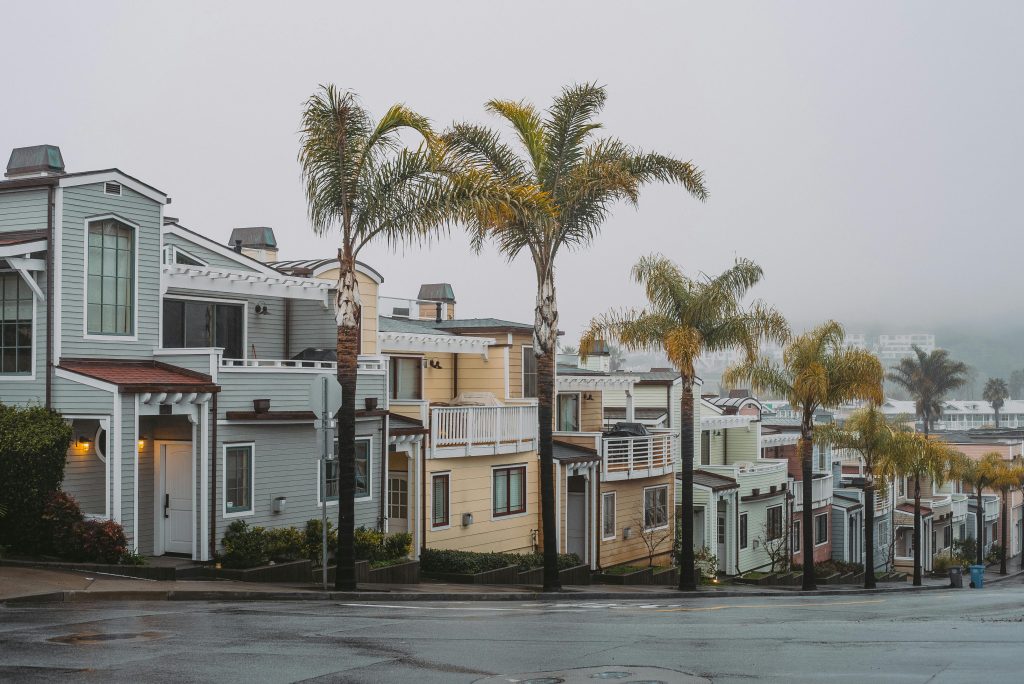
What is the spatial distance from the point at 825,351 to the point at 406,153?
22.2m

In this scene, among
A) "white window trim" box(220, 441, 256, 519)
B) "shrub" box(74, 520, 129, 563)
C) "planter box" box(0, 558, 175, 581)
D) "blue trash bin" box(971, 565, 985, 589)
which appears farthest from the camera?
"blue trash bin" box(971, 565, 985, 589)

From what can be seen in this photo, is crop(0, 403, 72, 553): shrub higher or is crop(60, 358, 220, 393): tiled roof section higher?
crop(60, 358, 220, 393): tiled roof section

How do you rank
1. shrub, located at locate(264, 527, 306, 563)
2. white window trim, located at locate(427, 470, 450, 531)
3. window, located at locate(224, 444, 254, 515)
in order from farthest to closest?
white window trim, located at locate(427, 470, 450, 531) → window, located at locate(224, 444, 254, 515) → shrub, located at locate(264, 527, 306, 563)

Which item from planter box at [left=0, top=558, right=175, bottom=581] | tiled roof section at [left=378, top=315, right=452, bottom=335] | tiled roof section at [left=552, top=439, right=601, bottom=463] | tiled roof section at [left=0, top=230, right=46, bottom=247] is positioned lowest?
planter box at [left=0, top=558, right=175, bottom=581]

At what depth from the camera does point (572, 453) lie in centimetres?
3619

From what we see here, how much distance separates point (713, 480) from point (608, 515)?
9.24m

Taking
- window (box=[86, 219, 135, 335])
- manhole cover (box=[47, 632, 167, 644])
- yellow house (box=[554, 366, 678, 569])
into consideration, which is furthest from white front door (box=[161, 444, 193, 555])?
yellow house (box=[554, 366, 678, 569])

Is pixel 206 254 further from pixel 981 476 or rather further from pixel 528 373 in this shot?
pixel 981 476

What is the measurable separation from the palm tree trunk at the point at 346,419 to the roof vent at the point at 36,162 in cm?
696

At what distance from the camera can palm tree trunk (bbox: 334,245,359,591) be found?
21594 millimetres

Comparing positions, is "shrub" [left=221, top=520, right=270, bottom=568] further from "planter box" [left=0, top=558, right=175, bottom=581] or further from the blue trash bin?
the blue trash bin

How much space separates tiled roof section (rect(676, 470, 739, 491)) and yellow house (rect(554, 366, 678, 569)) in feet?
7.39

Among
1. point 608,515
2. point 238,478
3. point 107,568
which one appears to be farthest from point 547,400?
point 608,515

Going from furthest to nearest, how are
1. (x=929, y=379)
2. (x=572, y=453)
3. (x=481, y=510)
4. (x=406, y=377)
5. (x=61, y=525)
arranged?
(x=929, y=379)
(x=572, y=453)
(x=406, y=377)
(x=481, y=510)
(x=61, y=525)
